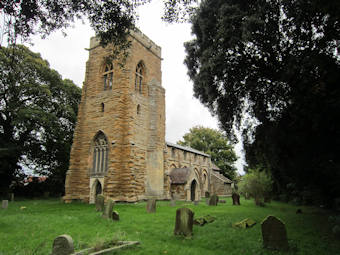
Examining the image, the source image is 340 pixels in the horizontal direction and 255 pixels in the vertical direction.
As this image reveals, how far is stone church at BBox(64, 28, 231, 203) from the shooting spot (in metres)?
17.1

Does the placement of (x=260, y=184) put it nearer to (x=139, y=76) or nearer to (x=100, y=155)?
(x=100, y=155)

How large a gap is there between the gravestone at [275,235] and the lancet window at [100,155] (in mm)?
13792

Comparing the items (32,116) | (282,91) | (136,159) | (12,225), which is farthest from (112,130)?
(282,91)

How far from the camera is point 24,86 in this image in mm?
21969

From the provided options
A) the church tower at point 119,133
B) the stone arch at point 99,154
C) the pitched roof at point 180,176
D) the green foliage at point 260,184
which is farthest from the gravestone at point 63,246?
the pitched roof at point 180,176

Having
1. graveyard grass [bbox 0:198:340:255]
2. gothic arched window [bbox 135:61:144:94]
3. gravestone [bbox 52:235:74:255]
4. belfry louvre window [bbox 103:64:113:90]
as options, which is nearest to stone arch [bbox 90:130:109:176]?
belfry louvre window [bbox 103:64:113:90]

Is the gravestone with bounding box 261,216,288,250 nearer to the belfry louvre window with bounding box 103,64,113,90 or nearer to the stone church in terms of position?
the stone church

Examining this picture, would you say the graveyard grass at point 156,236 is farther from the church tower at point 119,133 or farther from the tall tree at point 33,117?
the tall tree at point 33,117

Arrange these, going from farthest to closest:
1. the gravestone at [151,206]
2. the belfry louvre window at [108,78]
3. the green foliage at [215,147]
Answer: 1. the green foliage at [215,147]
2. the belfry louvre window at [108,78]
3. the gravestone at [151,206]

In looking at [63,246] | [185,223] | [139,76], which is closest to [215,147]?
[139,76]

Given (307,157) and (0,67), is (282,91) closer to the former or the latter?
(307,157)

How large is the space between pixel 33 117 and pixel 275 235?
21571mm

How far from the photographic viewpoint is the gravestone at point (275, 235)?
5.79 m

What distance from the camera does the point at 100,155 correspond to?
18297 mm
